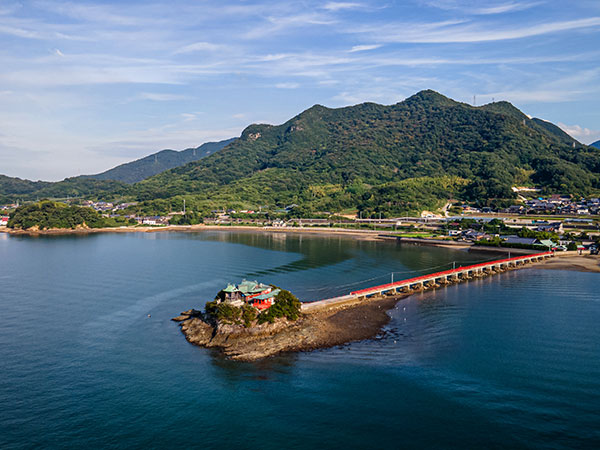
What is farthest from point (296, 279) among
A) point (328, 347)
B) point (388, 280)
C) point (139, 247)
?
point (139, 247)

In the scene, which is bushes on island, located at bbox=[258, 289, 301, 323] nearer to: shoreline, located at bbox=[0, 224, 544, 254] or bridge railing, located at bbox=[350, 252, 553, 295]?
bridge railing, located at bbox=[350, 252, 553, 295]

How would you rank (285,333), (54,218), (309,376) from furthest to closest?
(54,218), (285,333), (309,376)

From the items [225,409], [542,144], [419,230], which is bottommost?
[225,409]

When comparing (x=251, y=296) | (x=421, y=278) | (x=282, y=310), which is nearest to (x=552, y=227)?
(x=421, y=278)

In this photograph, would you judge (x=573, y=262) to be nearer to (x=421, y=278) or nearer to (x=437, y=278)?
(x=437, y=278)

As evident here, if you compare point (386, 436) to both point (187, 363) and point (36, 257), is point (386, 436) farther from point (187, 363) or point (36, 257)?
point (36, 257)

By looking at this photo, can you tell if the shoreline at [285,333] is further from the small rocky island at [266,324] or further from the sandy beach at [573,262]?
the sandy beach at [573,262]

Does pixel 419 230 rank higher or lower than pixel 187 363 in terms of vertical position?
higher

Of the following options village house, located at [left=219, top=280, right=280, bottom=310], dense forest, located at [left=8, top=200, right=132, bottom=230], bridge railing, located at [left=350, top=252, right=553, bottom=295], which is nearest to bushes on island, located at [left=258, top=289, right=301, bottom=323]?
village house, located at [left=219, top=280, right=280, bottom=310]
